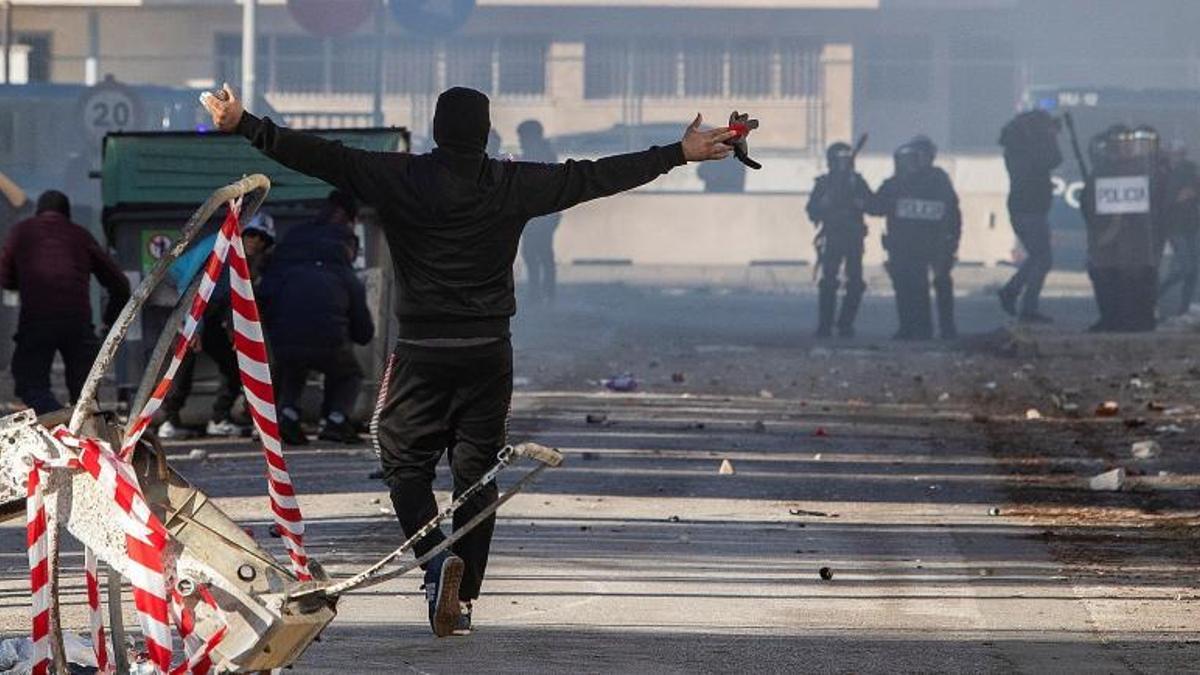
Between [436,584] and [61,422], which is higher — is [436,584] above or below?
below

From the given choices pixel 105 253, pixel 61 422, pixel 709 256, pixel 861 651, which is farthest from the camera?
pixel 709 256

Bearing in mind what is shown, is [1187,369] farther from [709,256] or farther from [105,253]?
[709,256]

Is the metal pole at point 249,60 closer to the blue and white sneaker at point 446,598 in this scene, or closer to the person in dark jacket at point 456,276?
the person in dark jacket at point 456,276

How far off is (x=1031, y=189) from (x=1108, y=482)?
47.5 ft

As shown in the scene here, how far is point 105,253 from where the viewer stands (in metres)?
15.2

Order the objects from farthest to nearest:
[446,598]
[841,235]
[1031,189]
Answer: [1031,189], [841,235], [446,598]

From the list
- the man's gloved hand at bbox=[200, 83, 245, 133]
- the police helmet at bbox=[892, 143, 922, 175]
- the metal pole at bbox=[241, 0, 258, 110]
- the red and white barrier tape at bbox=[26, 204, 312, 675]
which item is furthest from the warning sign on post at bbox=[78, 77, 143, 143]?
the red and white barrier tape at bbox=[26, 204, 312, 675]

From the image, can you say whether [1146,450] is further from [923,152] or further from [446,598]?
[923,152]

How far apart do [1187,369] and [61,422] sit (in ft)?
50.3

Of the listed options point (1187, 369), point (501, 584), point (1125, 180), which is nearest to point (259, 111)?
point (1125, 180)

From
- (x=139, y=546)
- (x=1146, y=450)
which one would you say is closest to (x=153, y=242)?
(x=1146, y=450)

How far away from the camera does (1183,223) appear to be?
28.2 m

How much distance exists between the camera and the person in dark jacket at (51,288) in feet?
49.6

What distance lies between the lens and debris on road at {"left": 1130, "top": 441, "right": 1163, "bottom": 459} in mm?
14984
